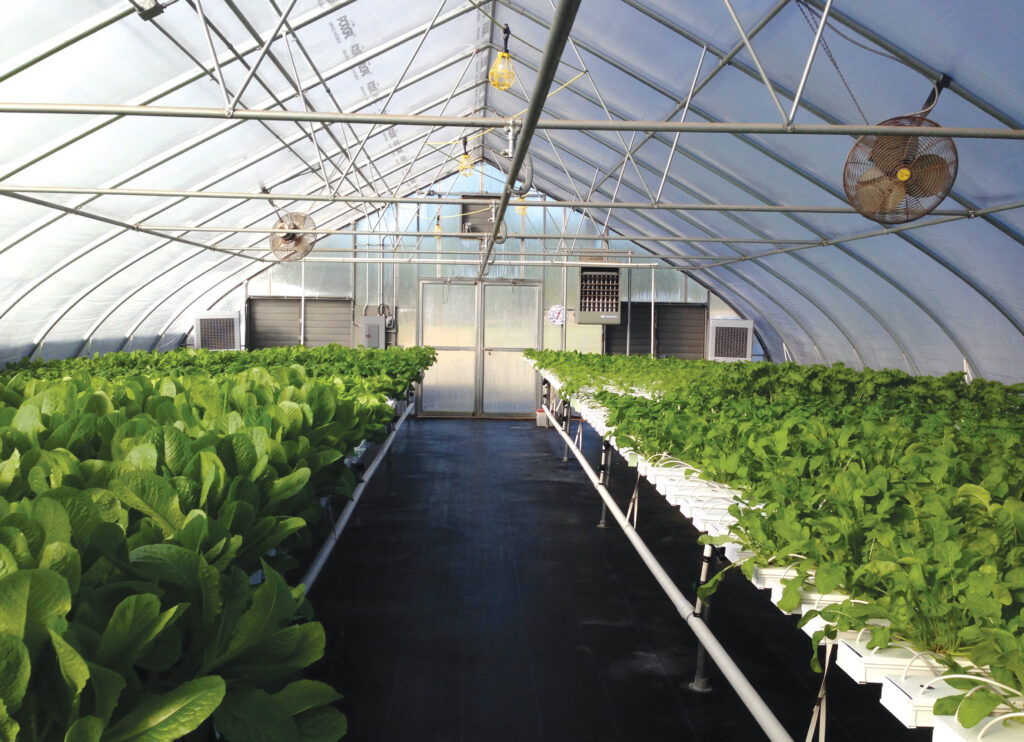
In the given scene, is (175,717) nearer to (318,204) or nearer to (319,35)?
(319,35)

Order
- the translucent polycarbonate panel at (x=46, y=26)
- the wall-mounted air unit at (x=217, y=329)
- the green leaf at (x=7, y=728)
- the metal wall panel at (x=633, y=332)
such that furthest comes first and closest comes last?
the metal wall panel at (x=633, y=332) → the wall-mounted air unit at (x=217, y=329) → the translucent polycarbonate panel at (x=46, y=26) → the green leaf at (x=7, y=728)

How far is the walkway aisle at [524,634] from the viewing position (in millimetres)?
3209

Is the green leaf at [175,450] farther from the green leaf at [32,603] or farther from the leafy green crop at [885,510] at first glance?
the leafy green crop at [885,510]

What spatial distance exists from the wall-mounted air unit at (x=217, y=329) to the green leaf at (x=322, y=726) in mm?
13707

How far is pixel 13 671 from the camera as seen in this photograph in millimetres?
714

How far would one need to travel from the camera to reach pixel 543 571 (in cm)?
514

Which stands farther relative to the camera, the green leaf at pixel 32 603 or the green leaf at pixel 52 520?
the green leaf at pixel 52 520

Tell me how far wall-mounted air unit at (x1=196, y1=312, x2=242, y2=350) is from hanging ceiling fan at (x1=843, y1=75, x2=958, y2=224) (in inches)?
461

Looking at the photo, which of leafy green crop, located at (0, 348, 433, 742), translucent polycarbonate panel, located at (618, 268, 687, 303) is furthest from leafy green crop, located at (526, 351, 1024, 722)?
translucent polycarbonate panel, located at (618, 268, 687, 303)

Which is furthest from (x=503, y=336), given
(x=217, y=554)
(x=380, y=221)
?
(x=217, y=554)

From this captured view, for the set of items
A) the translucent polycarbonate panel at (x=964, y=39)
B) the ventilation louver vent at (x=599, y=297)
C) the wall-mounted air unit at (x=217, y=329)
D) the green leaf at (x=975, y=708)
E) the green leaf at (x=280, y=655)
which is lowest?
the green leaf at (x=975, y=708)

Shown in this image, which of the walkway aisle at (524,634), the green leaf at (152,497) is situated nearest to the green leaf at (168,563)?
the green leaf at (152,497)

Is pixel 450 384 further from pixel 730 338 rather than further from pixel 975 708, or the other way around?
pixel 975 708

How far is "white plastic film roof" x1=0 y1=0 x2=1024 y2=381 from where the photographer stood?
5.08 m
